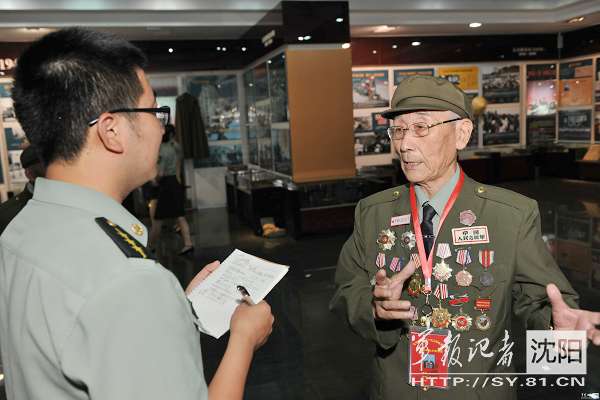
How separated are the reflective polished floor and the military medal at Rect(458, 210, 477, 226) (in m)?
Answer: 1.64

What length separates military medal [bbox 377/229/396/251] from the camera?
171cm

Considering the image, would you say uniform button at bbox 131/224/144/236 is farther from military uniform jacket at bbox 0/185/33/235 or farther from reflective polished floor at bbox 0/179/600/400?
reflective polished floor at bbox 0/179/600/400

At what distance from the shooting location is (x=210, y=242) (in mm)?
7086

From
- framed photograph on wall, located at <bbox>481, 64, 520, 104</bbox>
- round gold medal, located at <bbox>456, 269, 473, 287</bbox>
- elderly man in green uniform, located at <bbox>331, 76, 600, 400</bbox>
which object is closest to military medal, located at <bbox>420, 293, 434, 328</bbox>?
elderly man in green uniform, located at <bbox>331, 76, 600, 400</bbox>

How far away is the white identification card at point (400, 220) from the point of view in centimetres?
169

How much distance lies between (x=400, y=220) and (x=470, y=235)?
238 mm

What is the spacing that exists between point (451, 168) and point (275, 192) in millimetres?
5773

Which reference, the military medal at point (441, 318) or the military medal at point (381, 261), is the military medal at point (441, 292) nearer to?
the military medal at point (441, 318)

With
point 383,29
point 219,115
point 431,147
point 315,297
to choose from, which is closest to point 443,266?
point 431,147

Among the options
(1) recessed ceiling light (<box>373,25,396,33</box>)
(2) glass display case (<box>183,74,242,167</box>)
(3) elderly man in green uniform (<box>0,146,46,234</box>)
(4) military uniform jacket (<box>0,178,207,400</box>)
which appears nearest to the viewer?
(4) military uniform jacket (<box>0,178,207,400</box>)

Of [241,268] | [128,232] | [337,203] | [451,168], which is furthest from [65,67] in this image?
[337,203]

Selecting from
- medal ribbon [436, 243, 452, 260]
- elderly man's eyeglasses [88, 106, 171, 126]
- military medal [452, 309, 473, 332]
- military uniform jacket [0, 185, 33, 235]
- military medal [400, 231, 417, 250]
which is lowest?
military medal [452, 309, 473, 332]

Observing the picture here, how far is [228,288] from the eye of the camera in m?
1.34

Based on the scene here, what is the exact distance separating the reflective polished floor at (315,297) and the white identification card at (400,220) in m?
1.52
